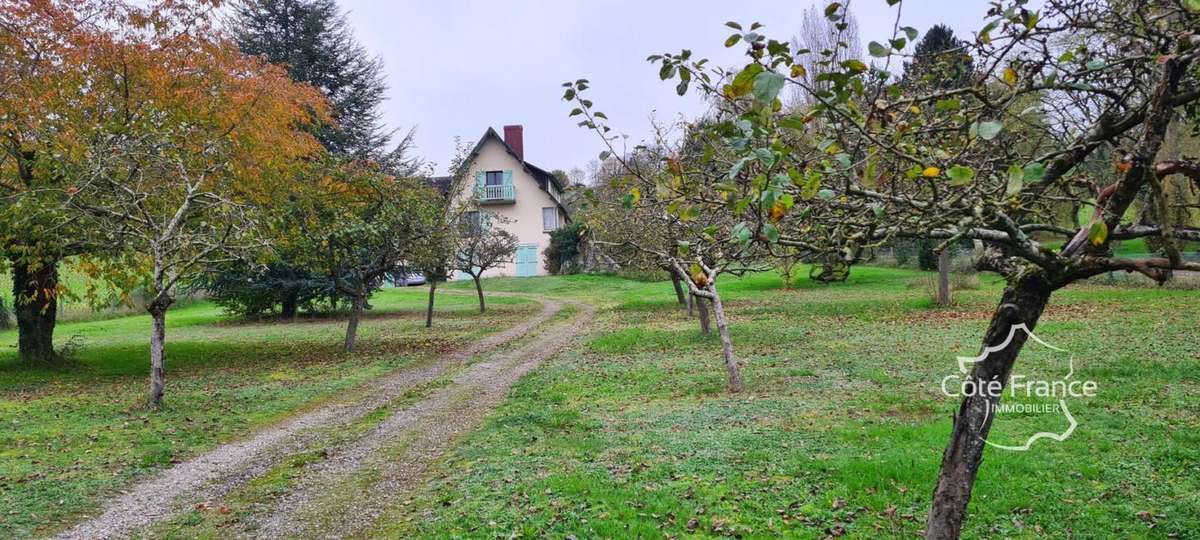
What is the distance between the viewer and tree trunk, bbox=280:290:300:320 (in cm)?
2814

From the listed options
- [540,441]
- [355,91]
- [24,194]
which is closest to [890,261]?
[355,91]

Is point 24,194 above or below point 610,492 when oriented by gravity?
above

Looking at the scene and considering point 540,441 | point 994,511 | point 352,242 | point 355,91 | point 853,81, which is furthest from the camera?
point 355,91

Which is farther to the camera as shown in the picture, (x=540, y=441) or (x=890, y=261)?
(x=890, y=261)

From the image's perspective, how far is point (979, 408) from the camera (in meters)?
3.50

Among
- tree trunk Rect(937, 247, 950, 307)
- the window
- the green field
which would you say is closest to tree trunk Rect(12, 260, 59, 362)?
the green field

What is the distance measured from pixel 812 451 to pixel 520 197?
37376 mm

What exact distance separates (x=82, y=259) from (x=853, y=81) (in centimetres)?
1427

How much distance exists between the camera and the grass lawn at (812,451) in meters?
5.01

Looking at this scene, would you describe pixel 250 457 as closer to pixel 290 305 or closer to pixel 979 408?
pixel 979 408

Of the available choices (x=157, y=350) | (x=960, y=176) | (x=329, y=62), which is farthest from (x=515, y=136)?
(x=960, y=176)

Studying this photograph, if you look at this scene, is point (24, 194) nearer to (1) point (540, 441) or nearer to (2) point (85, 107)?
(2) point (85, 107)

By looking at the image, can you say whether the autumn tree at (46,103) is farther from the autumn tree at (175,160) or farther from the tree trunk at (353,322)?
the tree trunk at (353,322)

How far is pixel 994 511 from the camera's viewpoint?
4949mm
